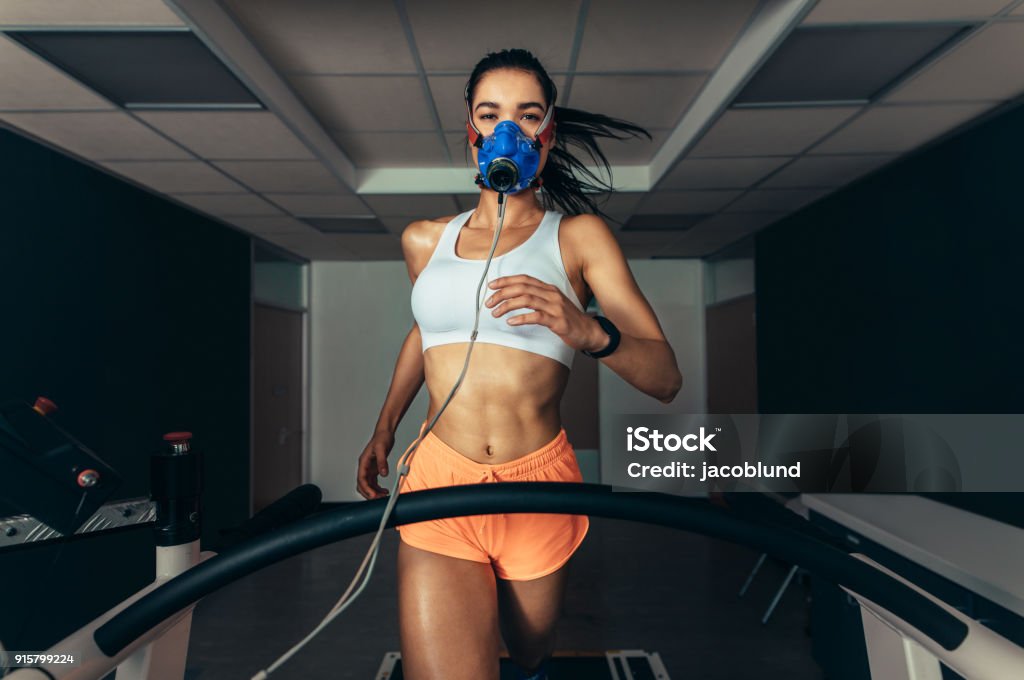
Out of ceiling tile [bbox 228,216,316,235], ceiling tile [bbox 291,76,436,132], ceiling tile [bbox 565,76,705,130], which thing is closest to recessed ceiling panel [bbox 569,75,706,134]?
ceiling tile [bbox 565,76,705,130]

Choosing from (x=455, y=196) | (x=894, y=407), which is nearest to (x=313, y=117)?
(x=455, y=196)

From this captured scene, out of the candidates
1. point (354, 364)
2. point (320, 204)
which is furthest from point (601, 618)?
point (354, 364)

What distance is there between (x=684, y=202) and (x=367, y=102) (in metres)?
2.39

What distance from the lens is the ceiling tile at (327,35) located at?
2.18 m

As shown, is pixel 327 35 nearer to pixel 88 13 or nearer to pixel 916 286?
pixel 88 13

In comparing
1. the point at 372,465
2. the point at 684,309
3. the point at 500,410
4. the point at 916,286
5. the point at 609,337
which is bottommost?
the point at 372,465

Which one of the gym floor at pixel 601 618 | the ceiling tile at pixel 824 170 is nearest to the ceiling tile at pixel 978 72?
the ceiling tile at pixel 824 170

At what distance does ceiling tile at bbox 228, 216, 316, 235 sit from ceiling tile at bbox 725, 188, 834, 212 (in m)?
3.37

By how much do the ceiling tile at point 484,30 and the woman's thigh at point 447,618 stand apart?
6.55ft

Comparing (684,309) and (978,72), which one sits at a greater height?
(978,72)

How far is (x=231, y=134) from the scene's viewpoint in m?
2.93

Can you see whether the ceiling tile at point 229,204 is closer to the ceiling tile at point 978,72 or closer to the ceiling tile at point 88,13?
the ceiling tile at point 88,13

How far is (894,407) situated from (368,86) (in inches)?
126

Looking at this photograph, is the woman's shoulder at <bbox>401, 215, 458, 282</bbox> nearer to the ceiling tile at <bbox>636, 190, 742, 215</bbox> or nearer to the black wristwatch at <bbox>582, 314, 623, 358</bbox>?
the black wristwatch at <bbox>582, 314, 623, 358</bbox>
